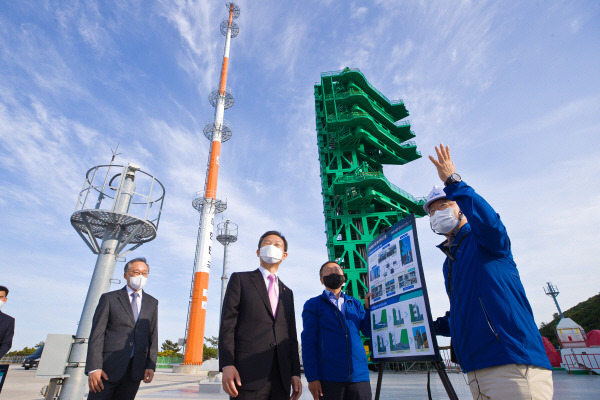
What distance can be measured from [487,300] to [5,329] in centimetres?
678

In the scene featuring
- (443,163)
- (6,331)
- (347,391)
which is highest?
(443,163)

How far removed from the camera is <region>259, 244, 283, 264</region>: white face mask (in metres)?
2.97

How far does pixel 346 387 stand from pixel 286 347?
0.90 metres

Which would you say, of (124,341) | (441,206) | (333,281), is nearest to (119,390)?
(124,341)

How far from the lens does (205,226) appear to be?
2148cm

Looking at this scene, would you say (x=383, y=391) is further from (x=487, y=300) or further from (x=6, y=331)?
(x=6, y=331)

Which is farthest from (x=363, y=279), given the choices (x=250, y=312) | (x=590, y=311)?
(x=590, y=311)

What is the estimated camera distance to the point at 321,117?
94.9 ft

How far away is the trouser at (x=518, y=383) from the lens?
182 cm

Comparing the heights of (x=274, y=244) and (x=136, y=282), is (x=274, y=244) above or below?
above

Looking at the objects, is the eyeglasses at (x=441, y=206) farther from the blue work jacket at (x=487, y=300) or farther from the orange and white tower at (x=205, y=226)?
the orange and white tower at (x=205, y=226)

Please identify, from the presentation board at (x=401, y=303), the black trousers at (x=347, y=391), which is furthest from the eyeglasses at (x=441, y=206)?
the black trousers at (x=347, y=391)

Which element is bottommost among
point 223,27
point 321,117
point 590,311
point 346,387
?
point 346,387

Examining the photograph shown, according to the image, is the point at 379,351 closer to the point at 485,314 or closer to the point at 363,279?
the point at 485,314
